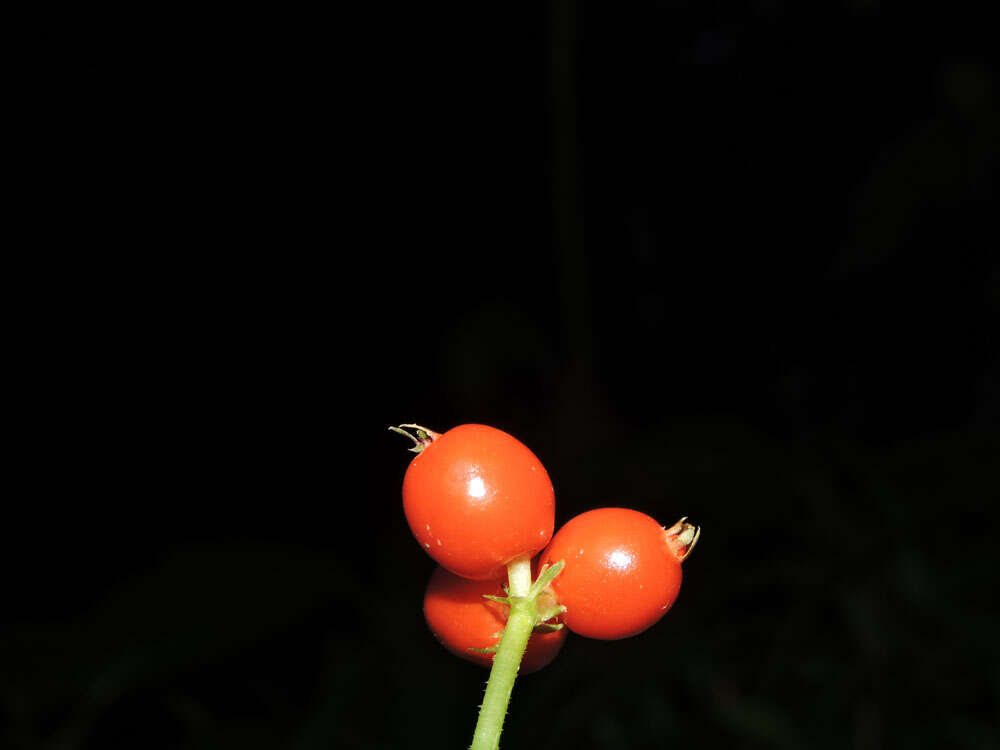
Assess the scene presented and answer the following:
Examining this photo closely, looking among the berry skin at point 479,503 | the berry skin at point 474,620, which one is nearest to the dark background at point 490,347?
the berry skin at point 474,620

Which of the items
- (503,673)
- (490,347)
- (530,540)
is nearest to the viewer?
(503,673)

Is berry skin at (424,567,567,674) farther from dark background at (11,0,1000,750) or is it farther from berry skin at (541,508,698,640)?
dark background at (11,0,1000,750)

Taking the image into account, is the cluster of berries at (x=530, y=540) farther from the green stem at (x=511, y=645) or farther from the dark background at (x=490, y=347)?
the dark background at (x=490, y=347)

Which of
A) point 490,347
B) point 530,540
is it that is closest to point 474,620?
point 530,540

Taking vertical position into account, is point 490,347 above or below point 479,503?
above

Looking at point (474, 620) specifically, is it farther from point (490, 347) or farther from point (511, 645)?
point (490, 347)

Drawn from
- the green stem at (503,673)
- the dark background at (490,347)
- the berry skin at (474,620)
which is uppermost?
the dark background at (490,347)
